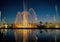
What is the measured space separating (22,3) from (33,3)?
83 centimetres

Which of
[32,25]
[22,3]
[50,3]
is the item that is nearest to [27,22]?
[32,25]

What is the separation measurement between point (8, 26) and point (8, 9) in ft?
4.24

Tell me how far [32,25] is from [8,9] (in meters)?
2.14

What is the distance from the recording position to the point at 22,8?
12.0 m

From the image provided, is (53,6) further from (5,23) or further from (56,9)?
(5,23)

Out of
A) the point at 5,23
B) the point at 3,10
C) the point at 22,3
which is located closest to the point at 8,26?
the point at 5,23

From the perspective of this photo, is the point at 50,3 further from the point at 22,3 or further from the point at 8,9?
the point at 8,9

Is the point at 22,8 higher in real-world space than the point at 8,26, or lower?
higher

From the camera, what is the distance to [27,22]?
12.1 meters

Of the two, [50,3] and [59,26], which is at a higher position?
[50,3]

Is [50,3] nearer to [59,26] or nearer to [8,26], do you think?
[59,26]

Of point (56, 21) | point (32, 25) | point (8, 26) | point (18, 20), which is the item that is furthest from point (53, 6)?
point (8, 26)

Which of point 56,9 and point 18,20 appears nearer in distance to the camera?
point 56,9

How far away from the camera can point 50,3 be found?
1167 cm
